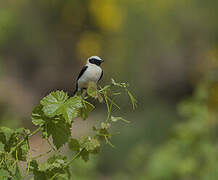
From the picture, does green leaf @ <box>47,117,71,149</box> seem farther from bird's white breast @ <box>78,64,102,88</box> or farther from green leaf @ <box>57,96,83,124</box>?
bird's white breast @ <box>78,64,102,88</box>

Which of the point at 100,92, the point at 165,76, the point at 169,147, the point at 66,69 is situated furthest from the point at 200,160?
the point at 66,69

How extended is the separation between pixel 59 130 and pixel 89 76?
1.92 feet

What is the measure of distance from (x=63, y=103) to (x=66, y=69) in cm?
1571

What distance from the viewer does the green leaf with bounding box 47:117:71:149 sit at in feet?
5.78

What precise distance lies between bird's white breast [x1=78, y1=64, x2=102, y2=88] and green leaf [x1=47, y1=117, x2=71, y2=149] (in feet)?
1.68

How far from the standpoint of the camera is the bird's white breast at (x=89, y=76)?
229cm

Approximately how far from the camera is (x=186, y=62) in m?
16.7

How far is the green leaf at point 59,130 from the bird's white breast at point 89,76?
1.68ft

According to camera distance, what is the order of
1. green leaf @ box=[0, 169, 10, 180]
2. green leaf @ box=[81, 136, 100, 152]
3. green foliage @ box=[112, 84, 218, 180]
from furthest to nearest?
1. green foliage @ box=[112, 84, 218, 180]
2. green leaf @ box=[81, 136, 100, 152]
3. green leaf @ box=[0, 169, 10, 180]

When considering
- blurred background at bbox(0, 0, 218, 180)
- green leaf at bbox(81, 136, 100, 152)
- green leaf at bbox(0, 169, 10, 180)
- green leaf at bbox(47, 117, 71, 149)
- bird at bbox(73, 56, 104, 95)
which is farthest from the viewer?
blurred background at bbox(0, 0, 218, 180)

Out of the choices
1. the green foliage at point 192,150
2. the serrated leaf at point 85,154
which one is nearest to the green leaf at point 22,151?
the serrated leaf at point 85,154

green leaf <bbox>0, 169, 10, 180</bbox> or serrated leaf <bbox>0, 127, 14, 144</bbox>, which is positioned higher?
serrated leaf <bbox>0, 127, 14, 144</bbox>

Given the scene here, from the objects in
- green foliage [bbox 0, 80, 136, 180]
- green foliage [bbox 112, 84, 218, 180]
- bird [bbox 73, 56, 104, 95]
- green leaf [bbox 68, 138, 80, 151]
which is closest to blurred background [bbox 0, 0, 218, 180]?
green foliage [bbox 112, 84, 218, 180]

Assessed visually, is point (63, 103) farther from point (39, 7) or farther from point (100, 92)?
point (39, 7)
